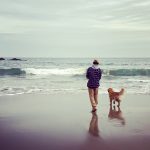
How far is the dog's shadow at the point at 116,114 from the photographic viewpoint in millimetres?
10183

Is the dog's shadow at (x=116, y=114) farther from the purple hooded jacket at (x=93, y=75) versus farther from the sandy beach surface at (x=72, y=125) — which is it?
the purple hooded jacket at (x=93, y=75)

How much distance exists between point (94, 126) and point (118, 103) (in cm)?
353

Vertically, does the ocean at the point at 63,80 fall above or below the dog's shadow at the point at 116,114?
above

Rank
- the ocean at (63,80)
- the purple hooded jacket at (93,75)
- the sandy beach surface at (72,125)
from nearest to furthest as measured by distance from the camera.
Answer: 1. the sandy beach surface at (72,125)
2. the purple hooded jacket at (93,75)
3. the ocean at (63,80)

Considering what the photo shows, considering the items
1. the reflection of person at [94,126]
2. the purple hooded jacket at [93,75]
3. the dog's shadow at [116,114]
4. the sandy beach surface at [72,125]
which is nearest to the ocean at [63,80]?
the sandy beach surface at [72,125]

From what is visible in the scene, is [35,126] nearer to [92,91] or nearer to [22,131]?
[22,131]

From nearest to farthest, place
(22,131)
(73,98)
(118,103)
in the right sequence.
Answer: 1. (22,131)
2. (118,103)
3. (73,98)

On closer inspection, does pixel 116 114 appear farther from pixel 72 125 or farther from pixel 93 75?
pixel 72 125

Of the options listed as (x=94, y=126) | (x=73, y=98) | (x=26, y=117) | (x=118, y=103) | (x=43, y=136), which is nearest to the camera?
(x=43, y=136)

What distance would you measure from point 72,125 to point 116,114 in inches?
88.8

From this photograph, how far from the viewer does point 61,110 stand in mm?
11852

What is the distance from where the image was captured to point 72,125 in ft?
30.6

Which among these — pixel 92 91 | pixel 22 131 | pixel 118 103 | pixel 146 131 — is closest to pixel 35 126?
pixel 22 131

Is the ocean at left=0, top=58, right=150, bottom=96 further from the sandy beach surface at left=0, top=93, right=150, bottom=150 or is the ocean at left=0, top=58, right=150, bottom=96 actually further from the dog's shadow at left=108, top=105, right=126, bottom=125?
the dog's shadow at left=108, top=105, right=126, bottom=125
